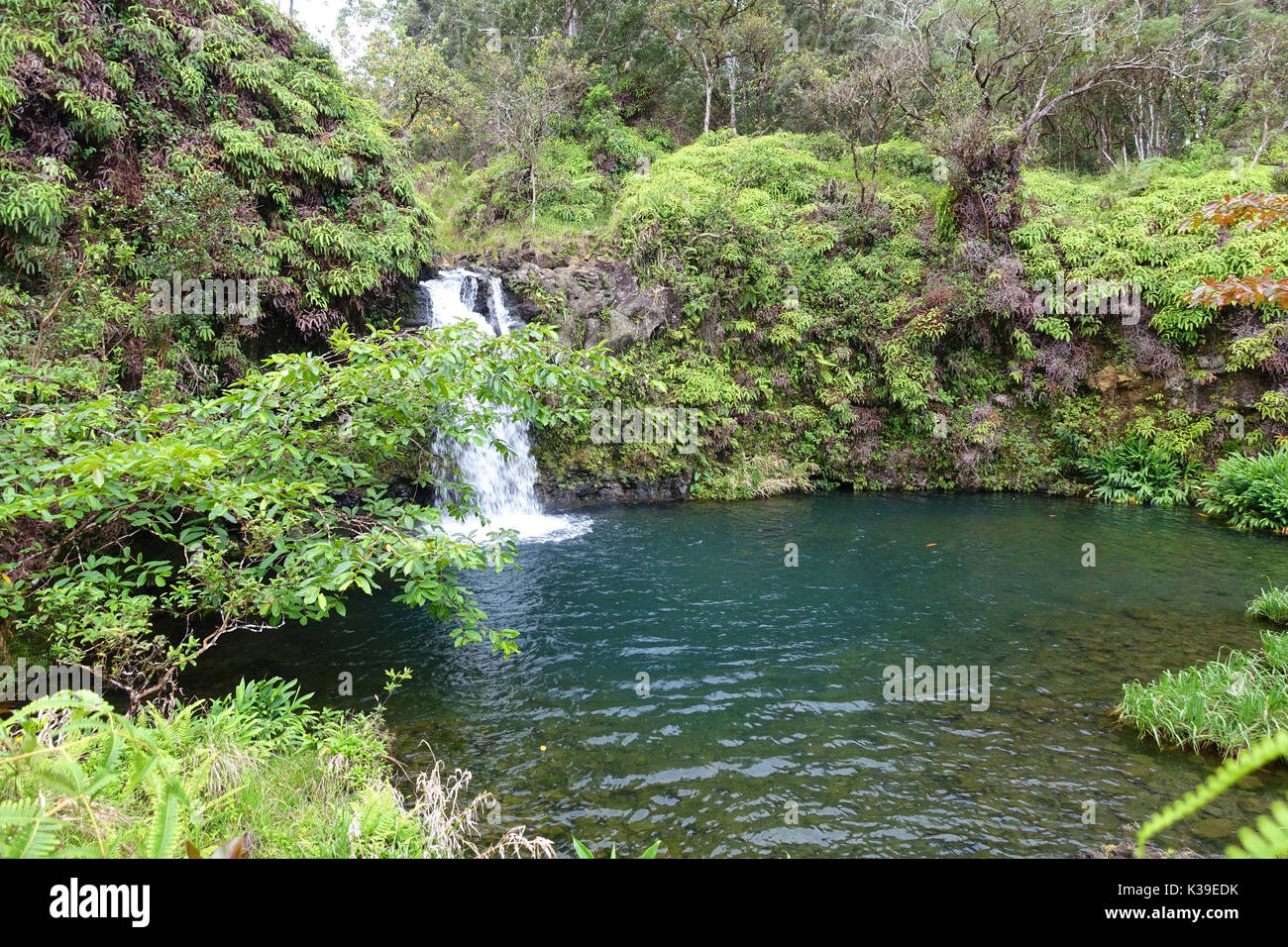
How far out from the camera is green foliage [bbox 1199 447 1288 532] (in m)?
12.3

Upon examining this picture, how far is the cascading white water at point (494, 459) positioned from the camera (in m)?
13.8

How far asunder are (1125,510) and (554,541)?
533 inches

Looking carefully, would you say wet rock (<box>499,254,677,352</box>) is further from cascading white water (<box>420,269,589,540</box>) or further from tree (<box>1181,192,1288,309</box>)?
tree (<box>1181,192,1288,309</box>)

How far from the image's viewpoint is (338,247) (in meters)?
12.6

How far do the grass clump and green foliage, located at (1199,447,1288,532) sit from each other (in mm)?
8704

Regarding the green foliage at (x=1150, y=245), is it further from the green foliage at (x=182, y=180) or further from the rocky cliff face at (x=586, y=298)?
the green foliage at (x=182, y=180)

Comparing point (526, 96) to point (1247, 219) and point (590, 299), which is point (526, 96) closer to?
point (590, 299)

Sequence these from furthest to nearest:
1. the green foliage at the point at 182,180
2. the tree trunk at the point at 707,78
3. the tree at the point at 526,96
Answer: the tree trunk at the point at 707,78
the tree at the point at 526,96
the green foliage at the point at 182,180

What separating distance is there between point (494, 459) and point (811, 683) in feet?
31.7

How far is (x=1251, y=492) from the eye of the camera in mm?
12727

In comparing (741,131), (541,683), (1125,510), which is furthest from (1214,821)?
(741,131)

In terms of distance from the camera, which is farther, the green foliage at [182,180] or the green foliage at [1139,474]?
the green foliage at [1139,474]

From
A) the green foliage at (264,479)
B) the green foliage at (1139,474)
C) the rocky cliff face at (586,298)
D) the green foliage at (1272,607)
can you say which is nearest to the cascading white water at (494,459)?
the rocky cliff face at (586,298)

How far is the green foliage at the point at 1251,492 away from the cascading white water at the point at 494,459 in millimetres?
13915
